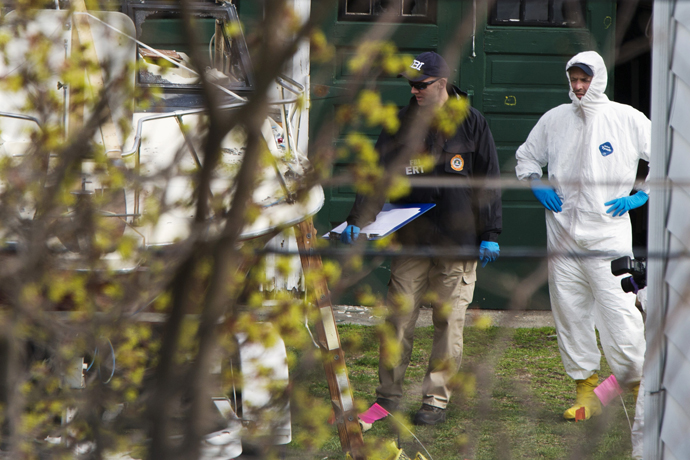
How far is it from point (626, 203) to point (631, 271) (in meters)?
1.27

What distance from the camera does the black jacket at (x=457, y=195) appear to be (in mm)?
4262

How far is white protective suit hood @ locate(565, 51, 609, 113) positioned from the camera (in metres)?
4.45

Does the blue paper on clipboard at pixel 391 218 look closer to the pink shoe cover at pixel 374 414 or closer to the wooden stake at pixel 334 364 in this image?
the wooden stake at pixel 334 364

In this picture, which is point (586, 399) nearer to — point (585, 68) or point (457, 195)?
point (457, 195)

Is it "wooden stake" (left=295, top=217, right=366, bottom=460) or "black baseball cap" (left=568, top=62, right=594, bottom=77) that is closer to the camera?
"wooden stake" (left=295, top=217, right=366, bottom=460)

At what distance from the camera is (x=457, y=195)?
169 inches

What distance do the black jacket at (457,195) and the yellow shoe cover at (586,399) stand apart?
1006mm

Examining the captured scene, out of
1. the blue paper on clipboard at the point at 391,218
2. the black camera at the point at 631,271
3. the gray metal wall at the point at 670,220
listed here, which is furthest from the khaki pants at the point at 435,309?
the gray metal wall at the point at 670,220

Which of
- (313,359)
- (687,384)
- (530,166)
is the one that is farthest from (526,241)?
(313,359)

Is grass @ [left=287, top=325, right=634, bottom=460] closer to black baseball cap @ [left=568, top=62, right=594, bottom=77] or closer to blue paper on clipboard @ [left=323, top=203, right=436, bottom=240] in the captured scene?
blue paper on clipboard @ [left=323, top=203, right=436, bottom=240]

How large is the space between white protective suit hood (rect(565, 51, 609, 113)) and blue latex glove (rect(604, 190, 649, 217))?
1.92 feet

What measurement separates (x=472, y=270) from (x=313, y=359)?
125 inches

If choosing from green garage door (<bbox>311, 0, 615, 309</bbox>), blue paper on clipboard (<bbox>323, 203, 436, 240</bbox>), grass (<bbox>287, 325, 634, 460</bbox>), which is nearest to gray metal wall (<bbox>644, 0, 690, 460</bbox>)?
grass (<bbox>287, 325, 634, 460</bbox>)

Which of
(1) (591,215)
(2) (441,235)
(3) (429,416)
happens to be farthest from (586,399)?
(2) (441,235)
